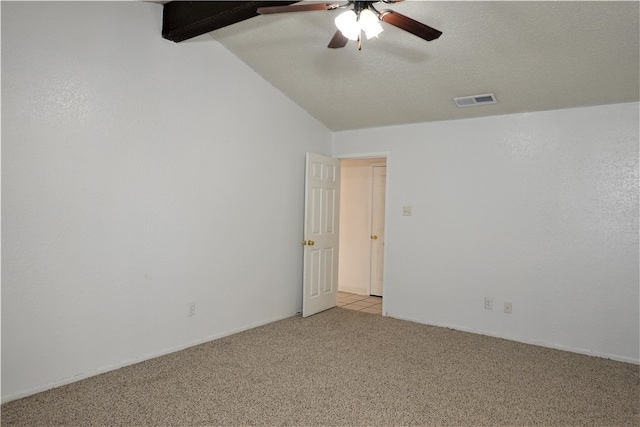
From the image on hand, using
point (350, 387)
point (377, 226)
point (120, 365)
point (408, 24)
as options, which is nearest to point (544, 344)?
point (350, 387)

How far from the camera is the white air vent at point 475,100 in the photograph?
407 centimetres

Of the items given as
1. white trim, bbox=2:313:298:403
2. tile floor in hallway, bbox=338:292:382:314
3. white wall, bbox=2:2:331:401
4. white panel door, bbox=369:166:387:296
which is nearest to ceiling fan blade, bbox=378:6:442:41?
white wall, bbox=2:2:331:401

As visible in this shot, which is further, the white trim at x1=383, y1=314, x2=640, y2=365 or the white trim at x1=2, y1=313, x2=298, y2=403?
the white trim at x1=383, y1=314, x2=640, y2=365

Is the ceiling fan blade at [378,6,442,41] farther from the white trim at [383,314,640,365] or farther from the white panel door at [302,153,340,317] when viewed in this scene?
the white trim at [383,314,640,365]

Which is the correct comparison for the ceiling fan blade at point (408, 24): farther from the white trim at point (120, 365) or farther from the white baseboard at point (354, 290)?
the white baseboard at point (354, 290)

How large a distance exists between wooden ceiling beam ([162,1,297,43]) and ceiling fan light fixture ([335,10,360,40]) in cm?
78

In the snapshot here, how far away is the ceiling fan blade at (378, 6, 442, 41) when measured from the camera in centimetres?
231

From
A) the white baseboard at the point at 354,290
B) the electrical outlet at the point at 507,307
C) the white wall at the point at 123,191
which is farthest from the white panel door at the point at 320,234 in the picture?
the electrical outlet at the point at 507,307

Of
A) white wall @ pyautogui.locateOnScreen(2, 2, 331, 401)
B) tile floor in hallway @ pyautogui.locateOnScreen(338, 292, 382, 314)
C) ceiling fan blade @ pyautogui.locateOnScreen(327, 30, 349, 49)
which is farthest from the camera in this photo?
tile floor in hallway @ pyautogui.locateOnScreen(338, 292, 382, 314)

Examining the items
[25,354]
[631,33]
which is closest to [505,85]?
[631,33]

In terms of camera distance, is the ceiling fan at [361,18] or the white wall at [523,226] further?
the white wall at [523,226]

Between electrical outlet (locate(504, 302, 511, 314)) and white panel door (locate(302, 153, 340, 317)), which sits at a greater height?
white panel door (locate(302, 153, 340, 317))

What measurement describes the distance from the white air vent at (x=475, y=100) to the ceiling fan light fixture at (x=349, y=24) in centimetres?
209

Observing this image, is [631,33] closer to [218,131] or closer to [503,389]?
[503,389]
